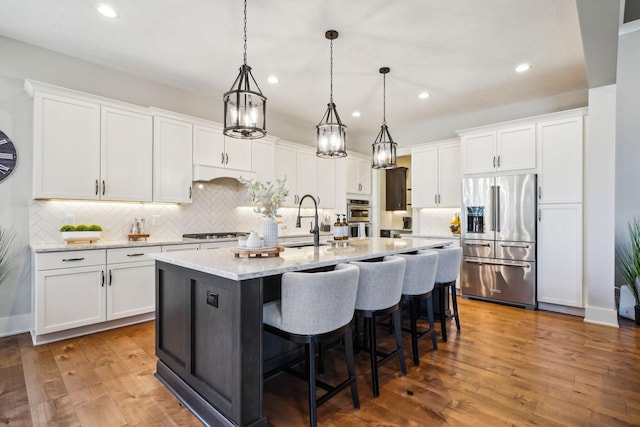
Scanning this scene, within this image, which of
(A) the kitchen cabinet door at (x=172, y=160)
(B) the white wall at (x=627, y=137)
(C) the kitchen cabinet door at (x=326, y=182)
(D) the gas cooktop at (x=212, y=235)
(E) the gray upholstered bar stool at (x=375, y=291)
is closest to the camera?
(E) the gray upholstered bar stool at (x=375, y=291)

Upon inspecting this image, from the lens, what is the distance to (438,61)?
366cm

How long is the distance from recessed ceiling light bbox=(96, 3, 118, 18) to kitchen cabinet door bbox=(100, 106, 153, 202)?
3.58 ft

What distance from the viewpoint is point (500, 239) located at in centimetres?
452

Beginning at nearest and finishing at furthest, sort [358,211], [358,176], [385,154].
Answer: [385,154] → [358,211] → [358,176]

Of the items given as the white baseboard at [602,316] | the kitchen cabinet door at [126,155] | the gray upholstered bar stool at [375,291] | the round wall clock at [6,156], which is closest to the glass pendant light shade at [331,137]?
the gray upholstered bar stool at [375,291]

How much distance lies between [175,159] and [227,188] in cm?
103

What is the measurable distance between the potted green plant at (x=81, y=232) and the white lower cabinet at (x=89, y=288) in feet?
0.80

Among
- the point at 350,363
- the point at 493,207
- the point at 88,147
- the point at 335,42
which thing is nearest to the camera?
the point at 350,363

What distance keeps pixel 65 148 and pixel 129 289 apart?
1.61 m

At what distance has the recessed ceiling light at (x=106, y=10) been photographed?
2.71 meters

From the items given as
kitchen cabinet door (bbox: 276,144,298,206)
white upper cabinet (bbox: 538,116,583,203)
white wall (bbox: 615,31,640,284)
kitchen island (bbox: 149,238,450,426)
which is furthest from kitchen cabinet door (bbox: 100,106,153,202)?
white wall (bbox: 615,31,640,284)

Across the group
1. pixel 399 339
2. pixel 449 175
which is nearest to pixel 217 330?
pixel 399 339

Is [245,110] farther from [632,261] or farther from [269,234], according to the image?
[632,261]

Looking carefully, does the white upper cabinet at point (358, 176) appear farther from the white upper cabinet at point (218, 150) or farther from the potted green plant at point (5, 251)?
the potted green plant at point (5, 251)
